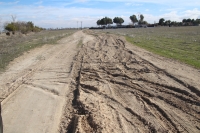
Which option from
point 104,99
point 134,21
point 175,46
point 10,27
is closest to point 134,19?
point 134,21

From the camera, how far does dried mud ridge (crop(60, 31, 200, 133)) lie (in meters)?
5.70

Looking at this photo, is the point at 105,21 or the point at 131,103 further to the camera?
the point at 105,21

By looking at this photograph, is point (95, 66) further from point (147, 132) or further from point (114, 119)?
point (147, 132)

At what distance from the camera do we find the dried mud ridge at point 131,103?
5.70 meters

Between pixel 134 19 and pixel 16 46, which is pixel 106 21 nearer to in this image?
pixel 134 19

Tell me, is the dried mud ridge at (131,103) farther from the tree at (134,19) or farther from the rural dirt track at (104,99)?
the tree at (134,19)

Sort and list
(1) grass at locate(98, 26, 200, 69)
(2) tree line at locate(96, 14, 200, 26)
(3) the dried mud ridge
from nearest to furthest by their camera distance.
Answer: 1. (3) the dried mud ridge
2. (1) grass at locate(98, 26, 200, 69)
3. (2) tree line at locate(96, 14, 200, 26)

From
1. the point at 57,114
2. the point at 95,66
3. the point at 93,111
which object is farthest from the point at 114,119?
the point at 95,66

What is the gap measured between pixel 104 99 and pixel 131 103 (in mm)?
918

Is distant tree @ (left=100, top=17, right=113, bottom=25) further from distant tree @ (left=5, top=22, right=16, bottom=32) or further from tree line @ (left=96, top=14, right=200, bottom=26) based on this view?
distant tree @ (left=5, top=22, right=16, bottom=32)

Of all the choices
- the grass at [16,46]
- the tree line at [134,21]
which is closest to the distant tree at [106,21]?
the tree line at [134,21]

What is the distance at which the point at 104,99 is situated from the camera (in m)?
7.59

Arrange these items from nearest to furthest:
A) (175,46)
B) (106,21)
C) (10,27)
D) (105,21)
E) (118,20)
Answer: (175,46), (10,27), (105,21), (106,21), (118,20)

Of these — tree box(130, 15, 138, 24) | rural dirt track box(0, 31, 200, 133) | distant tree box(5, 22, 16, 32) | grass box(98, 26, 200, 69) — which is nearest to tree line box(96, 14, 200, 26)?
tree box(130, 15, 138, 24)
